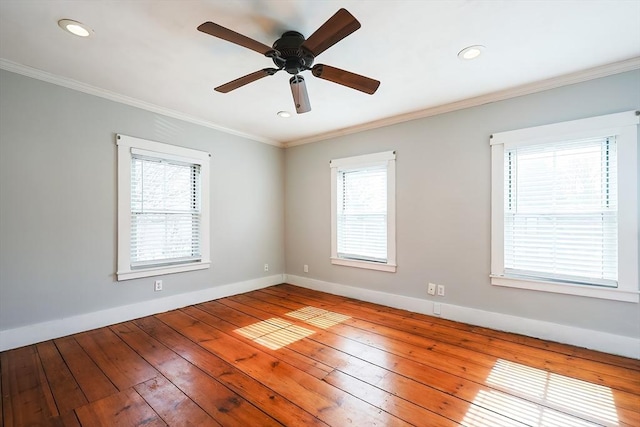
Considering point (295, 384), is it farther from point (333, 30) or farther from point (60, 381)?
point (333, 30)

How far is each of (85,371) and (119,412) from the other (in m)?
0.77

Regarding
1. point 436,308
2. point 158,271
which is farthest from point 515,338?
point 158,271

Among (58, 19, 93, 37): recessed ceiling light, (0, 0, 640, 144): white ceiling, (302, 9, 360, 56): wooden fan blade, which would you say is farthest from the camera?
(58, 19, 93, 37): recessed ceiling light

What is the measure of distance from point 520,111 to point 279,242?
3973 millimetres

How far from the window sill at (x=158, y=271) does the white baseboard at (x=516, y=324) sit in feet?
7.09

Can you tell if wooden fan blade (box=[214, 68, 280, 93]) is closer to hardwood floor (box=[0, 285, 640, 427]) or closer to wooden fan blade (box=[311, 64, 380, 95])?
wooden fan blade (box=[311, 64, 380, 95])

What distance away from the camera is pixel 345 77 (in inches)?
84.2

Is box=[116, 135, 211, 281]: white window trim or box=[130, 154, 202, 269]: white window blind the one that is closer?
box=[116, 135, 211, 281]: white window trim

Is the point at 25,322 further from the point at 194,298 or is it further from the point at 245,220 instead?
the point at 245,220

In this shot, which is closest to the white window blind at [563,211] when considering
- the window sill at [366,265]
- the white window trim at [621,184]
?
the white window trim at [621,184]

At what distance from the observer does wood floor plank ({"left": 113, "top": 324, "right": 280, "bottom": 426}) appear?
176 centimetres

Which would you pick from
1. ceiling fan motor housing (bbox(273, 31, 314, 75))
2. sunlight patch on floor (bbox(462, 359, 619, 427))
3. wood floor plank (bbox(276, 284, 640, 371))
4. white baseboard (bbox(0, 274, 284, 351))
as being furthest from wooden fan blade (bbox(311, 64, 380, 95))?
white baseboard (bbox(0, 274, 284, 351))

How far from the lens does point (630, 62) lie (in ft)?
8.12

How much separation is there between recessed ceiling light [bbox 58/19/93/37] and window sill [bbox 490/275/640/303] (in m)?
4.27
